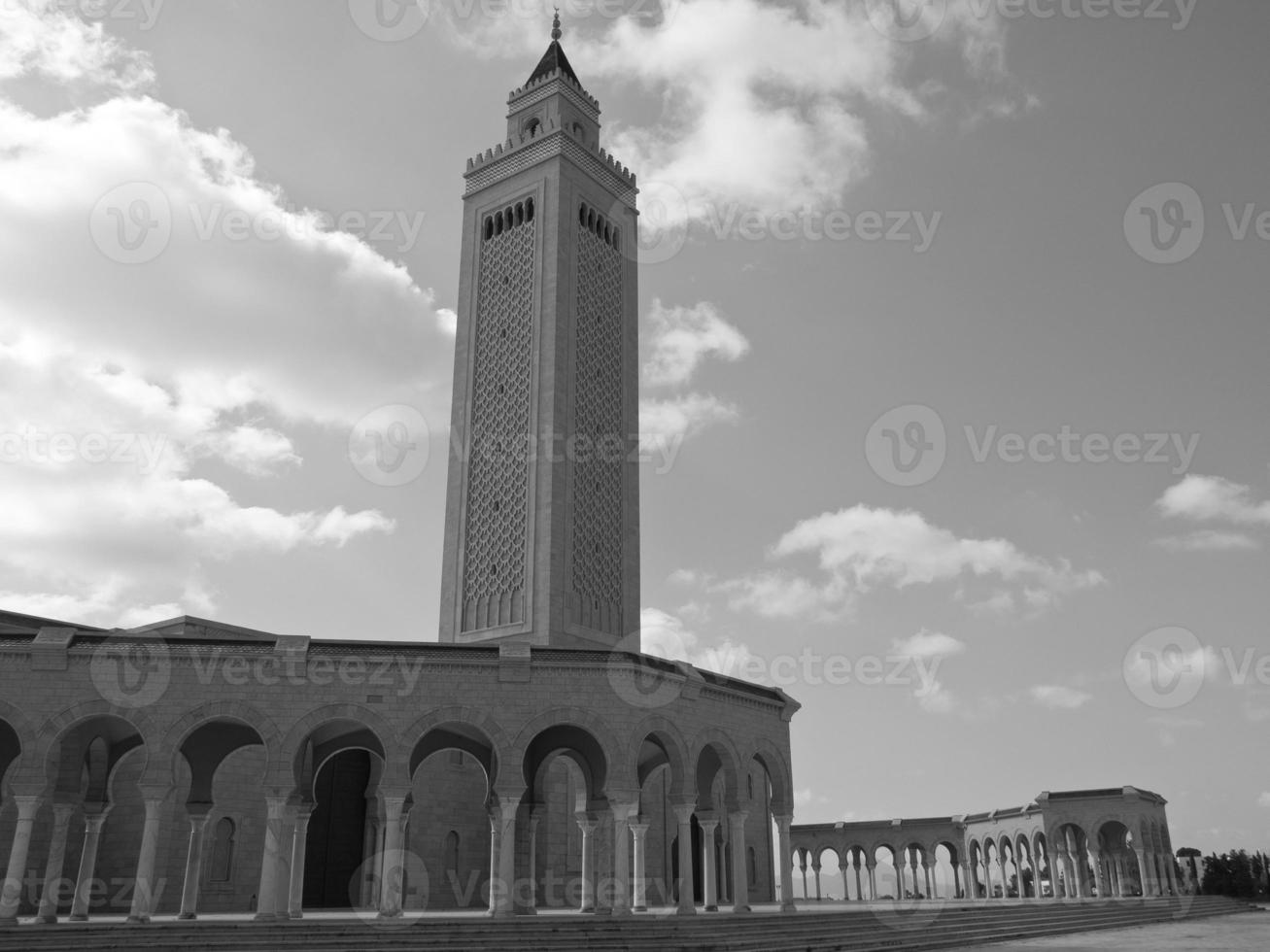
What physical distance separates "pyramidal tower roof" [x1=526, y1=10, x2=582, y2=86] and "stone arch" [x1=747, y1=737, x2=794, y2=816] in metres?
33.4

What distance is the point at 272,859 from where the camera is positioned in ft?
68.9

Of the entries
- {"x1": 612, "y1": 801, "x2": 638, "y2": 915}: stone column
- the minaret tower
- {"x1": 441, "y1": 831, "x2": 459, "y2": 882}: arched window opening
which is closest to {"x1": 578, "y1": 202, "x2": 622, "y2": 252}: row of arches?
the minaret tower

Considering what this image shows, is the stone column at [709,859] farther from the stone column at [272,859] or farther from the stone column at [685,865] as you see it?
the stone column at [272,859]

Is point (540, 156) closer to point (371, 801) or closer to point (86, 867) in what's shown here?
point (371, 801)

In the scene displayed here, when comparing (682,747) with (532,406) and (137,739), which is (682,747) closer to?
(137,739)

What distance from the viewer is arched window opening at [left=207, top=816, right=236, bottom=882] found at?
93.9ft

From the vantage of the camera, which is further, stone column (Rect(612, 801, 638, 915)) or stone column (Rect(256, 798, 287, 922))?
stone column (Rect(612, 801, 638, 915))

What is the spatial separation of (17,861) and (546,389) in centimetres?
2544

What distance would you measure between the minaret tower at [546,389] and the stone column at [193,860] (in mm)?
15223

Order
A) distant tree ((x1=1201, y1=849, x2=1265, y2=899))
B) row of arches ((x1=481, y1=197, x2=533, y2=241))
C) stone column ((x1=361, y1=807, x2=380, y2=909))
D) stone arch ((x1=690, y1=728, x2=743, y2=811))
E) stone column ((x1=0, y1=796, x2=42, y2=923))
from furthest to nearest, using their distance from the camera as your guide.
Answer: distant tree ((x1=1201, y1=849, x2=1265, y2=899)) < row of arches ((x1=481, y1=197, x2=533, y2=241)) < stone column ((x1=361, y1=807, x2=380, y2=909)) < stone arch ((x1=690, y1=728, x2=743, y2=811)) < stone column ((x1=0, y1=796, x2=42, y2=923))

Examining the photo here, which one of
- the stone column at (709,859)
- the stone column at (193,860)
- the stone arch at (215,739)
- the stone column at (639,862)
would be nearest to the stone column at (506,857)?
the stone column at (639,862)

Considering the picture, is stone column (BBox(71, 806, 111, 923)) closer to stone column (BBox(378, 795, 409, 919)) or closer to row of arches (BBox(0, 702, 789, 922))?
row of arches (BBox(0, 702, 789, 922))

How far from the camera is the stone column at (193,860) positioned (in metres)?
22.5

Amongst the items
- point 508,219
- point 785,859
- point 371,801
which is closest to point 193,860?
point 371,801
